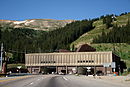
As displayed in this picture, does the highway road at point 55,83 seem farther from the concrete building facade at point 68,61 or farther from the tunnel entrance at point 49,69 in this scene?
the tunnel entrance at point 49,69

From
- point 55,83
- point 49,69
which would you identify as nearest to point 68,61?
point 49,69

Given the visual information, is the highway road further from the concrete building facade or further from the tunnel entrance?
the tunnel entrance

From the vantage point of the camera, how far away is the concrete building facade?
4930 inches

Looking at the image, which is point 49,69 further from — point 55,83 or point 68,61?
point 55,83

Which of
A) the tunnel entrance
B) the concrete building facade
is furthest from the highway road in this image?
the tunnel entrance

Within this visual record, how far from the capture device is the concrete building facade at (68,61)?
Result: 4930 inches

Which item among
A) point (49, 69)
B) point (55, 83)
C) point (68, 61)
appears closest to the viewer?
point (55, 83)

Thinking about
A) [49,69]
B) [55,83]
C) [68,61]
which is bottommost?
[49,69]

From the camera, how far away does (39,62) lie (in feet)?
449

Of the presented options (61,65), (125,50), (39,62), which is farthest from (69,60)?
(125,50)

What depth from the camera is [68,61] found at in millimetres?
132750

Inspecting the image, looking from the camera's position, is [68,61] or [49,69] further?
A: [49,69]

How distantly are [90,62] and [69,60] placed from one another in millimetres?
11583

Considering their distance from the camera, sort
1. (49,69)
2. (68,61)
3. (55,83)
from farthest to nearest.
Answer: (49,69)
(68,61)
(55,83)
